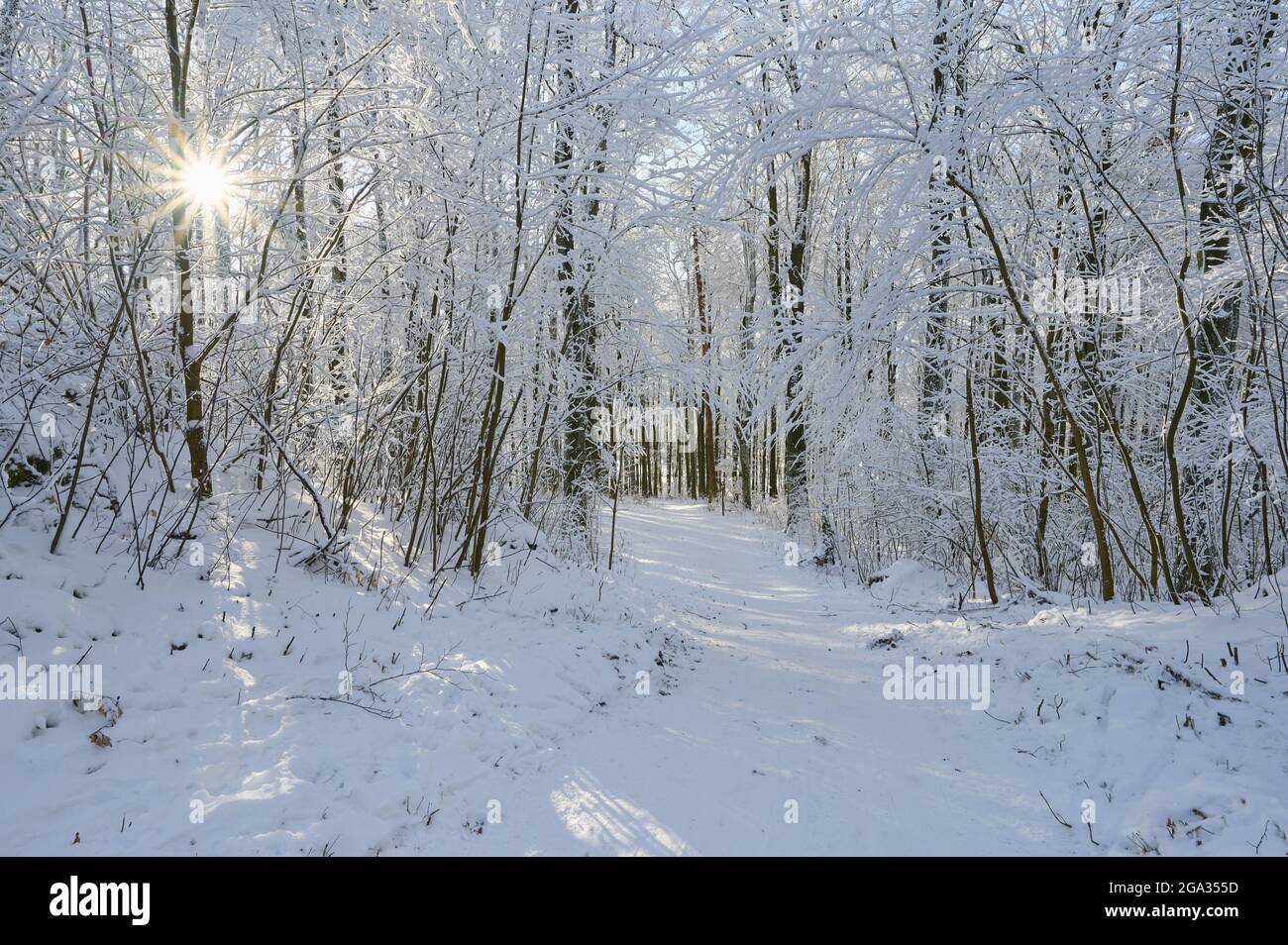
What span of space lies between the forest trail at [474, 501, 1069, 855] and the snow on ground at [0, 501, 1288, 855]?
0.02m

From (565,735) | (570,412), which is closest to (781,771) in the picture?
(565,735)

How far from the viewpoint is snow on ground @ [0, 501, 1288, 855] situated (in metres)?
2.86

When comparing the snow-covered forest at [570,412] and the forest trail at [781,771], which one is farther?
the snow-covered forest at [570,412]

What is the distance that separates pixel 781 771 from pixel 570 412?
4313 millimetres

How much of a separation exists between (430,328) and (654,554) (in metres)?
7.16

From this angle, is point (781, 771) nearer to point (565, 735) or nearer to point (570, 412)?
point (565, 735)

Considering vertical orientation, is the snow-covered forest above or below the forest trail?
above

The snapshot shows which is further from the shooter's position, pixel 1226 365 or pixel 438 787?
pixel 1226 365

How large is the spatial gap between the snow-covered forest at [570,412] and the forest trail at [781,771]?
3 cm

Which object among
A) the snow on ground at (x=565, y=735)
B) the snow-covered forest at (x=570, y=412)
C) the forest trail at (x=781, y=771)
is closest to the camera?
the snow on ground at (x=565, y=735)

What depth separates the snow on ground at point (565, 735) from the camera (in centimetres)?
286

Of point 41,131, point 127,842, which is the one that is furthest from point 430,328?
point 127,842
